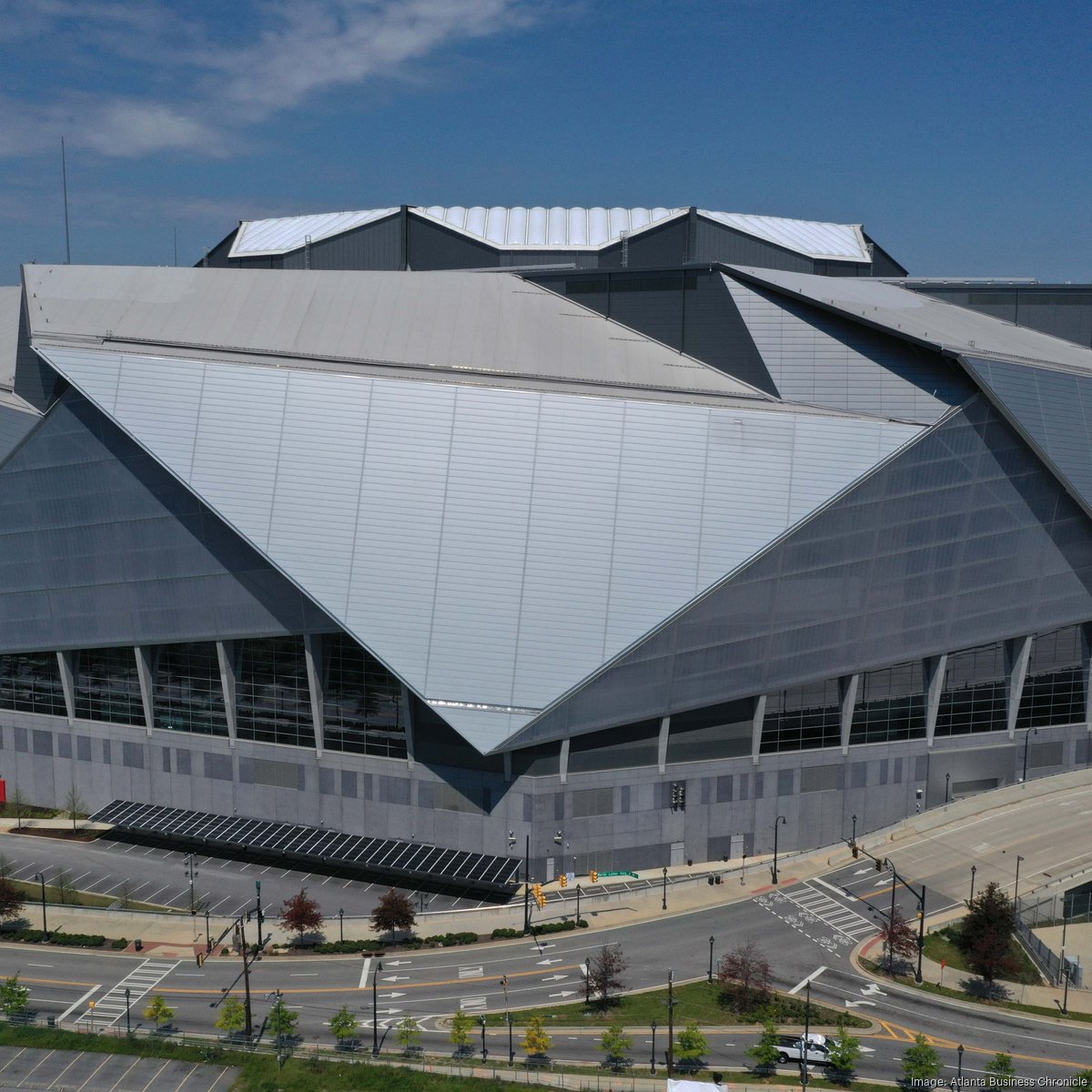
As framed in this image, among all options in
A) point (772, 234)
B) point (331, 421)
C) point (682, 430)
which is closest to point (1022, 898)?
point (682, 430)

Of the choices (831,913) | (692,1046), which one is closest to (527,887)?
(831,913)

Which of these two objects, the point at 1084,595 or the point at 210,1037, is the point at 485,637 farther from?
the point at 1084,595

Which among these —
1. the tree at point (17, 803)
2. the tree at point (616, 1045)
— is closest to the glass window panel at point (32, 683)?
the tree at point (17, 803)

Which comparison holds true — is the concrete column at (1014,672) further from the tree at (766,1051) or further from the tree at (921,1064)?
the tree at (766,1051)

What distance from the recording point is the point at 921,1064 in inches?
1747

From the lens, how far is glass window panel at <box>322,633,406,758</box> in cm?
6669

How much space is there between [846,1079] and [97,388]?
A: 5257 centimetres

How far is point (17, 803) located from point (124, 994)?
87.0ft

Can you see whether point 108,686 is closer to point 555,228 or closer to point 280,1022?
point 280,1022

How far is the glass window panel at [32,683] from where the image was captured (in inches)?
2896

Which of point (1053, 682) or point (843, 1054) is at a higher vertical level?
point (1053, 682)

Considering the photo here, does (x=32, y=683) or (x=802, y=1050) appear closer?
(x=802, y=1050)

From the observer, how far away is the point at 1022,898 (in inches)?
2344

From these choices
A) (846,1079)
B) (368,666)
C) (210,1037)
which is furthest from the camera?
(368,666)
